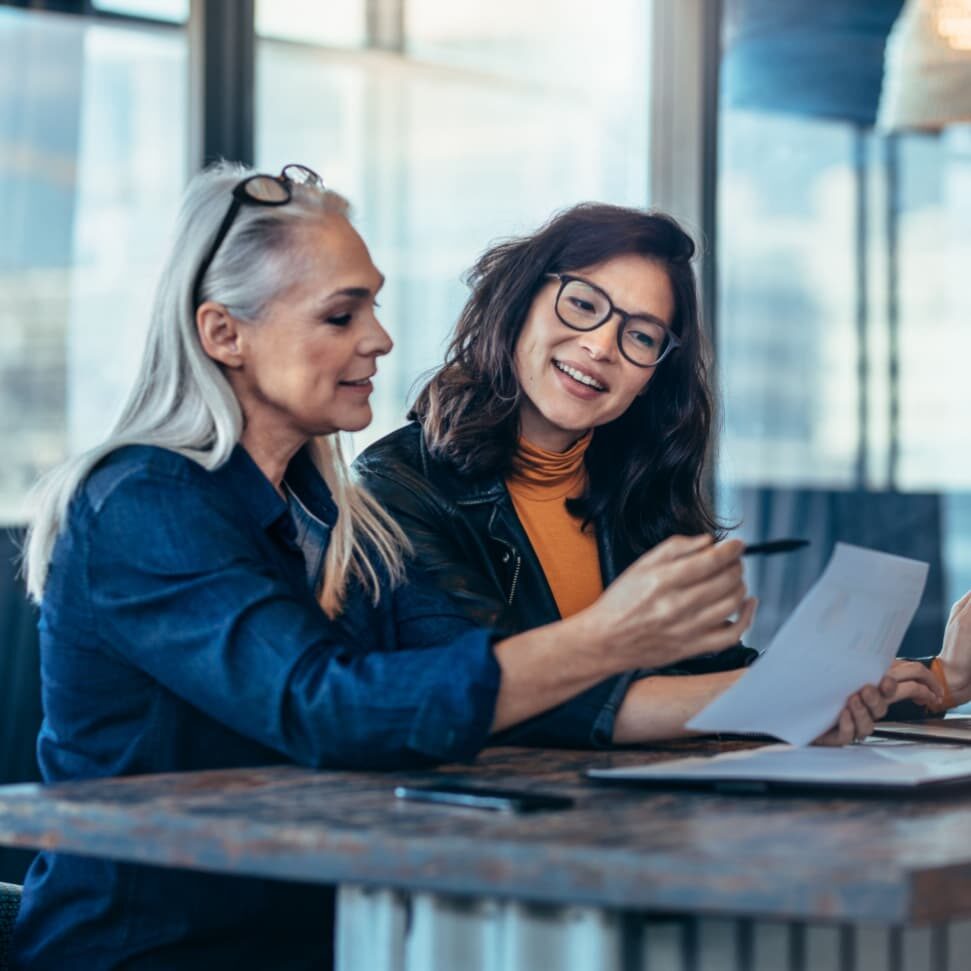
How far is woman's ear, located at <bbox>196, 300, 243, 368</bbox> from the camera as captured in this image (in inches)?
64.3

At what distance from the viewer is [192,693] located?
146 centimetres

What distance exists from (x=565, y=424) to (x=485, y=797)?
1043mm

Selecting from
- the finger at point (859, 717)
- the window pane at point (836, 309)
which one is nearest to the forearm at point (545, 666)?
the finger at point (859, 717)

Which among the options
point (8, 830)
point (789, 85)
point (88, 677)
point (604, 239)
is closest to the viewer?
point (8, 830)

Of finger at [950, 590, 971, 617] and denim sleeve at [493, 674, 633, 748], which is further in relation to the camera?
finger at [950, 590, 971, 617]

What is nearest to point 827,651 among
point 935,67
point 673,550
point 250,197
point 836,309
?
point 673,550

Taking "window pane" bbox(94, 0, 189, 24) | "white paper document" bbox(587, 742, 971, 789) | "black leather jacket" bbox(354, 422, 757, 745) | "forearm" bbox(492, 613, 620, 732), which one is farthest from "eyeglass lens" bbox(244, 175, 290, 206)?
"window pane" bbox(94, 0, 189, 24)

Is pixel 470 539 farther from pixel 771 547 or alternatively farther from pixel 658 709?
pixel 771 547

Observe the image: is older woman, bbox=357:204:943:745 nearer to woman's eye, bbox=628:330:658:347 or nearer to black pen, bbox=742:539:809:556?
woman's eye, bbox=628:330:658:347

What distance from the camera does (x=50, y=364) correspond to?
3.49m

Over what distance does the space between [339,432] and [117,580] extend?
0.39 m

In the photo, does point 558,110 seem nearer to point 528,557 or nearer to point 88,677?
point 528,557

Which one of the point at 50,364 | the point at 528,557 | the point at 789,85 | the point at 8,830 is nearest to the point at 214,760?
the point at 8,830

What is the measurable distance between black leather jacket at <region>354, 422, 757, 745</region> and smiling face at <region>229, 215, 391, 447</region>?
1.02ft
